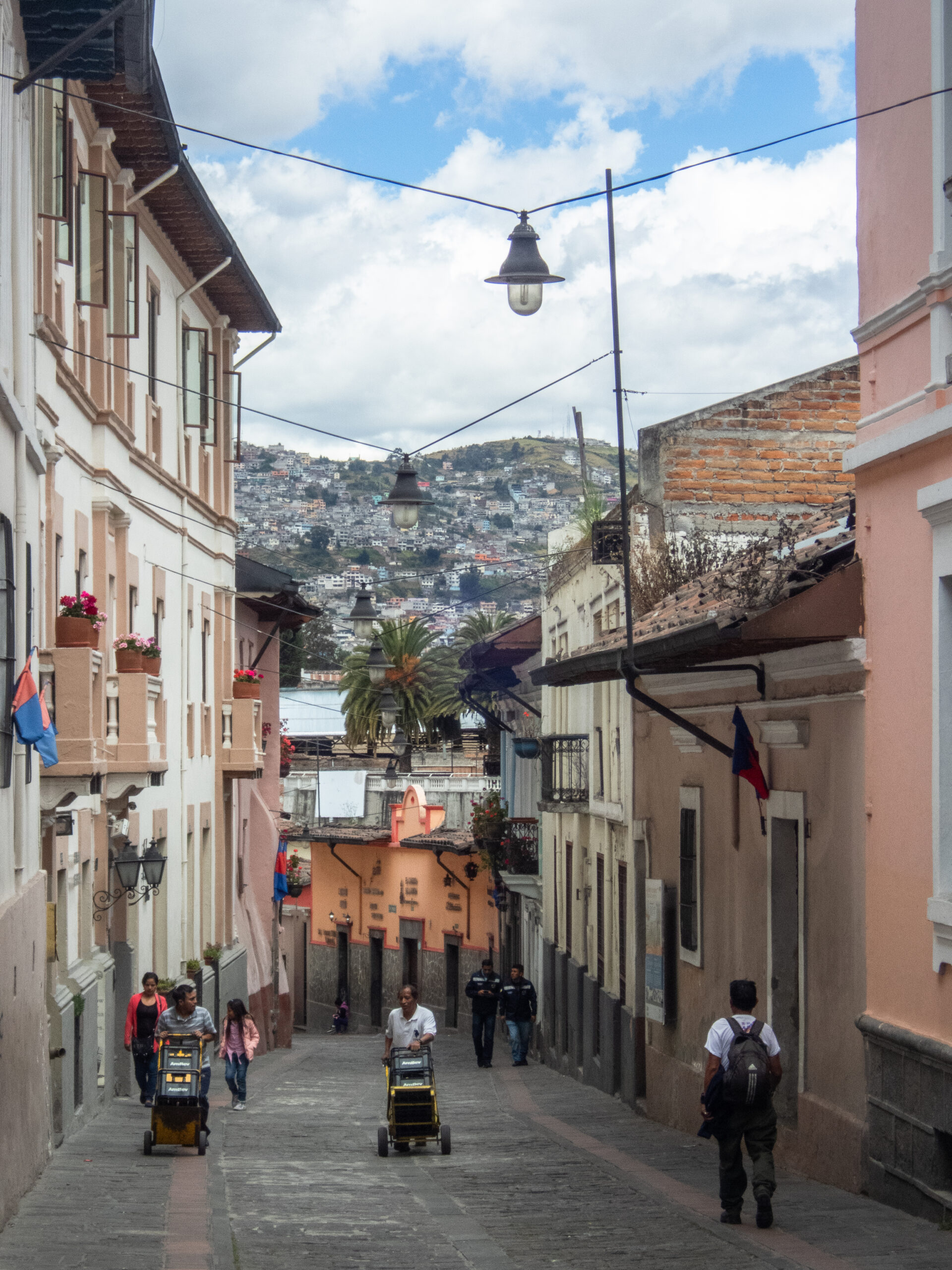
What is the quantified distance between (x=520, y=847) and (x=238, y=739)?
8346 mm

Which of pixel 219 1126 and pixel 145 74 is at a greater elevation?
pixel 145 74

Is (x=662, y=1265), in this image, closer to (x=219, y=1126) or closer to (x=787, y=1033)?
(x=787, y=1033)

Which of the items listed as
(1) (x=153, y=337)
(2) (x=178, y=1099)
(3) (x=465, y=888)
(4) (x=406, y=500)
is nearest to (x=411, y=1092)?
(2) (x=178, y=1099)

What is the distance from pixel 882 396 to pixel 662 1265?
540 cm

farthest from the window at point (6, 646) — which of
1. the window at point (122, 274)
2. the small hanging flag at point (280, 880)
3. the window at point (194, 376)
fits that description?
the small hanging flag at point (280, 880)

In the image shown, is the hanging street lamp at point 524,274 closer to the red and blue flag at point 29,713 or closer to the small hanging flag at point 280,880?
the red and blue flag at point 29,713

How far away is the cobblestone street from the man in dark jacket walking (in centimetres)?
1128

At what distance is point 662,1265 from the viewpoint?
908 centimetres

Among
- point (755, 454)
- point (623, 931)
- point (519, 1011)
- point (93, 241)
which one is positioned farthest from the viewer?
point (519, 1011)

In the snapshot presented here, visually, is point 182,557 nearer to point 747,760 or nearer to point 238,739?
point 238,739

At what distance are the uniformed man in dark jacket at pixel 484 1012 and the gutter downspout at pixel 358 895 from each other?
1900 cm

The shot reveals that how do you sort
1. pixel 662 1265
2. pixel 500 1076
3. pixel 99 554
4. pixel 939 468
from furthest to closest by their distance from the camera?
pixel 500 1076, pixel 99 554, pixel 939 468, pixel 662 1265

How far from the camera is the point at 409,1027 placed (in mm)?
15109

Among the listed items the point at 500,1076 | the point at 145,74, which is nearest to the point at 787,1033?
the point at 145,74
